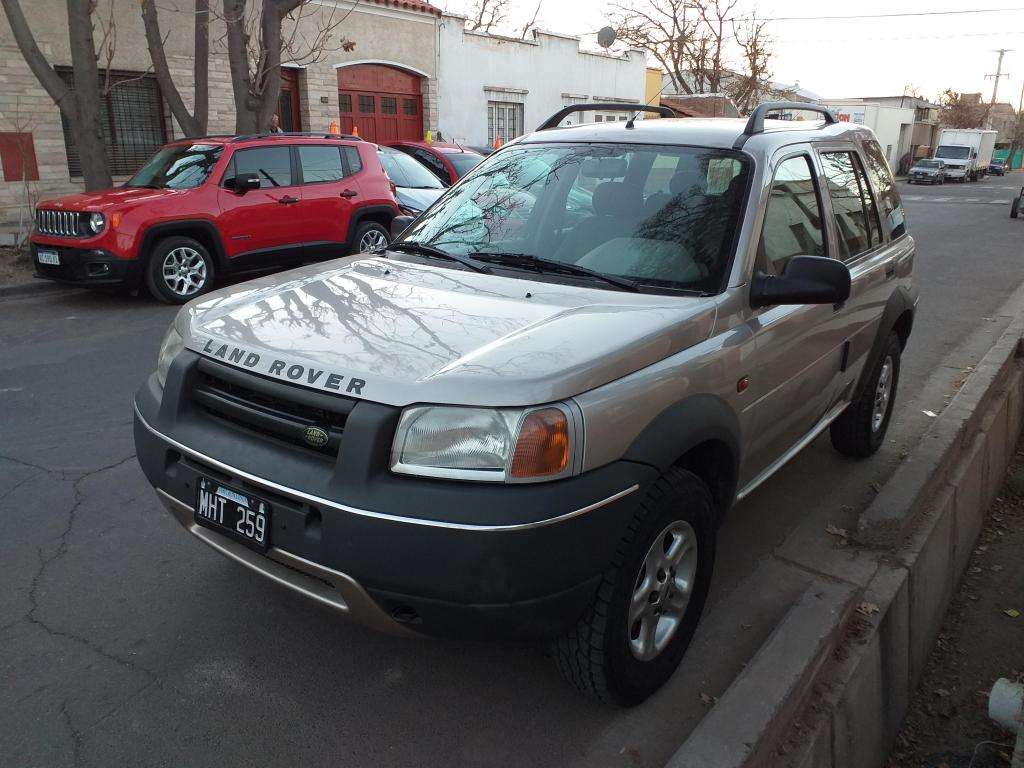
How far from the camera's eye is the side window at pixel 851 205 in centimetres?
386

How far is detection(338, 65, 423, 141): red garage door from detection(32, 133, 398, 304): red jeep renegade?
960cm

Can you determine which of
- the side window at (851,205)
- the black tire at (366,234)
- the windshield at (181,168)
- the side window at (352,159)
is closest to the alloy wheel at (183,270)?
the windshield at (181,168)

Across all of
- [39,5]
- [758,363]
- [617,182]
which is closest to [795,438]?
[758,363]

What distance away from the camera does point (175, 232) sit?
867 cm

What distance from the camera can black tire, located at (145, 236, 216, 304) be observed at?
8.59 m

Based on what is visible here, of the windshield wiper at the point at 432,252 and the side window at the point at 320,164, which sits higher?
the side window at the point at 320,164

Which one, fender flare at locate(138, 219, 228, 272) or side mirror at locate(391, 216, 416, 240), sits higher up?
side mirror at locate(391, 216, 416, 240)

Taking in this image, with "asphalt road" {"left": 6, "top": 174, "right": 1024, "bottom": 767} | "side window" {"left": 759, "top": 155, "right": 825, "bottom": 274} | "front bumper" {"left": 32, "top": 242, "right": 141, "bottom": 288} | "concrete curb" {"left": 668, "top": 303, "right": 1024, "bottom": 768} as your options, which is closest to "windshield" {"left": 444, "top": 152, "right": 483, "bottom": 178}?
"front bumper" {"left": 32, "top": 242, "right": 141, "bottom": 288}

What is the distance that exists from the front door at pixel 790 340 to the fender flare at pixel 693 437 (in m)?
0.25

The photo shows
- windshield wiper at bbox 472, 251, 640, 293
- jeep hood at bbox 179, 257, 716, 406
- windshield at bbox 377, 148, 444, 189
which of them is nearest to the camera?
jeep hood at bbox 179, 257, 716, 406

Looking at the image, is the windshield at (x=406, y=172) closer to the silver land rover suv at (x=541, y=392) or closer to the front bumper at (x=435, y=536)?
the silver land rover suv at (x=541, y=392)

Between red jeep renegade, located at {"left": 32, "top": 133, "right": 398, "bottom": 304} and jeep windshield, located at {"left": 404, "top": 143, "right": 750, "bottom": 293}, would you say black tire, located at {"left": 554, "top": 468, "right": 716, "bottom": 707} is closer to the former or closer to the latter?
jeep windshield, located at {"left": 404, "top": 143, "right": 750, "bottom": 293}

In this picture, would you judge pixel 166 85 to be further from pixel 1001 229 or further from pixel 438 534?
pixel 1001 229

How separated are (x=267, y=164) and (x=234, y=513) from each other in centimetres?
765
